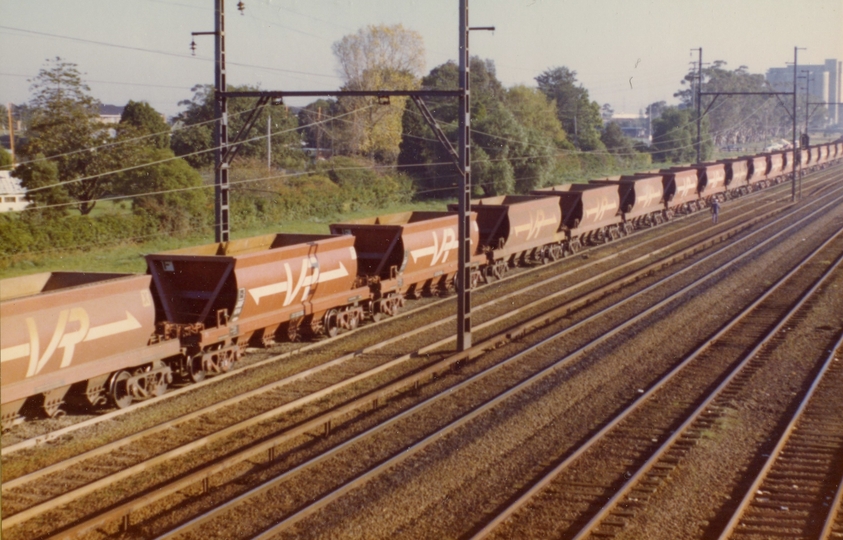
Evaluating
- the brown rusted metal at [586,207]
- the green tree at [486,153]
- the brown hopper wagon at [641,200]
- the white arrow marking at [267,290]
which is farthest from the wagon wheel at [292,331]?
the green tree at [486,153]

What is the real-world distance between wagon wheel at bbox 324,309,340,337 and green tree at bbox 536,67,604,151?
73.3 metres

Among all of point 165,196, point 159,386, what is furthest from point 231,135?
point 159,386

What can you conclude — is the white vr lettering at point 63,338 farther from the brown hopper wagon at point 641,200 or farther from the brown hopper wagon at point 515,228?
the brown hopper wagon at point 641,200

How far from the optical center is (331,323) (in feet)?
65.3

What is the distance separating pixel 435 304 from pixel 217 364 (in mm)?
9016

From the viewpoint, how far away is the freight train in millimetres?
12414

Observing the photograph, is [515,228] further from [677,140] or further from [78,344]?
[677,140]

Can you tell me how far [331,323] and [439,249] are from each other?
15.8ft

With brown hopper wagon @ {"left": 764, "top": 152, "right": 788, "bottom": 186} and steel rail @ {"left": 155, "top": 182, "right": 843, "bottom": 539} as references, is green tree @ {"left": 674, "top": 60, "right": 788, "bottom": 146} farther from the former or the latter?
steel rail @ {"left": 155, "top": 182, "right": 843, "bottom": 539}

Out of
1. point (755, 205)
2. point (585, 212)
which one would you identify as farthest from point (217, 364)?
point (755, 205)

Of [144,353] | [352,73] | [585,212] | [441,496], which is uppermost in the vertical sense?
[352,73]

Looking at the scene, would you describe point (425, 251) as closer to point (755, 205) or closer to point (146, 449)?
point (146, 449)

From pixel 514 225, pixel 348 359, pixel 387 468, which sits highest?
pixel 514 225

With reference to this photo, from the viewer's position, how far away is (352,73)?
66438 millimetres
